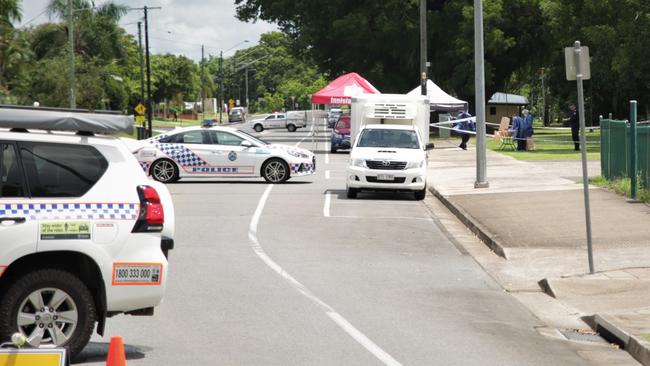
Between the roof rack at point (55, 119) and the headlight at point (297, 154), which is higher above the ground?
the roof rack at point (55, 119)

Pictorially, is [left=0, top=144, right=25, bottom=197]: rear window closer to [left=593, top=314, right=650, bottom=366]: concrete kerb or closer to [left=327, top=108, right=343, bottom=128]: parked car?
[left=593, top=314, right=650, bottom=366]: concrete kerb

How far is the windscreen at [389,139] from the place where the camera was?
1057 inches

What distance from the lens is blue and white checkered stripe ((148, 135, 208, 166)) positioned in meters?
29.5

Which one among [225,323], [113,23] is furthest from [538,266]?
[113,23]

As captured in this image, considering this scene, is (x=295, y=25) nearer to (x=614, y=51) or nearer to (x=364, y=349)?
(x=614, y=51)

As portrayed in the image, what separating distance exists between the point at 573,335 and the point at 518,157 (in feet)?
99.5

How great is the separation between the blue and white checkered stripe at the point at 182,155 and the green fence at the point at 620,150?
31.7 feet

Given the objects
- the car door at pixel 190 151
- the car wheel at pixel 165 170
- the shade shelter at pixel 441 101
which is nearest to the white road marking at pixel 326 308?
the car door at pixel 190 151

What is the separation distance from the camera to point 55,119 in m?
8.79

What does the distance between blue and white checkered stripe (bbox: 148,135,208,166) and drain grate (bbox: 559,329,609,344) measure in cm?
1891

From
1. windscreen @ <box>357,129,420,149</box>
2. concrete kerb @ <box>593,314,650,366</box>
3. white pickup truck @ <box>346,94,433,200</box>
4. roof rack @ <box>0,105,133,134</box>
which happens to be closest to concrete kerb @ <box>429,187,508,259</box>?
white pickup truck @ <box>346,94,433,200</box>

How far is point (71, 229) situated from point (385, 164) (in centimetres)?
1734

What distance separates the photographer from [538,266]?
50.8 feet

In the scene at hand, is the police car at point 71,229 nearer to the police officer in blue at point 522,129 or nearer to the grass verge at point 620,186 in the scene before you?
the grass verge at point 620,186
